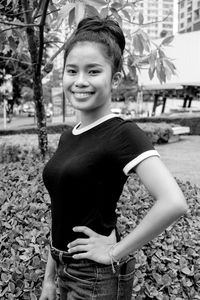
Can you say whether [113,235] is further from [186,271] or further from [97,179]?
[186,271]

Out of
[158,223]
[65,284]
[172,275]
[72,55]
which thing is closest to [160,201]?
[158,223]

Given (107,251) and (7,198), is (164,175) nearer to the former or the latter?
(107,251)

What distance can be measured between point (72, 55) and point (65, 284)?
867mm

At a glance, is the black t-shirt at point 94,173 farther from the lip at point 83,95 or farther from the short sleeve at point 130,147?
the lip at point 83,95

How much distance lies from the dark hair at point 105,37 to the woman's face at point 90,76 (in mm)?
24

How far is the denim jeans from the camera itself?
1600 millimetres

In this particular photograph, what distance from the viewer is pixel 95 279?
63.3 inches

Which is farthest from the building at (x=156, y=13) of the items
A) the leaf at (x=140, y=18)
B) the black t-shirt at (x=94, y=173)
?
the black t-shirt at (x=94, y=173)

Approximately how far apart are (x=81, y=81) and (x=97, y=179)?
37 cm

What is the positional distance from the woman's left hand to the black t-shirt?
0.03m

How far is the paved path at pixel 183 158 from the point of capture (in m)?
9.63

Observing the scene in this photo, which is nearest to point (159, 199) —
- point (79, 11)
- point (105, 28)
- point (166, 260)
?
point (105, 28)

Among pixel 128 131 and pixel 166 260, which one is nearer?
pixel 128 131

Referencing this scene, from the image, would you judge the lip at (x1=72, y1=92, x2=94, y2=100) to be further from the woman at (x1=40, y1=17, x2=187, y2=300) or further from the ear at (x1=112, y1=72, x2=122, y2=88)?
the ear at (x1=112, y1=72, x2=122, y2=88)
